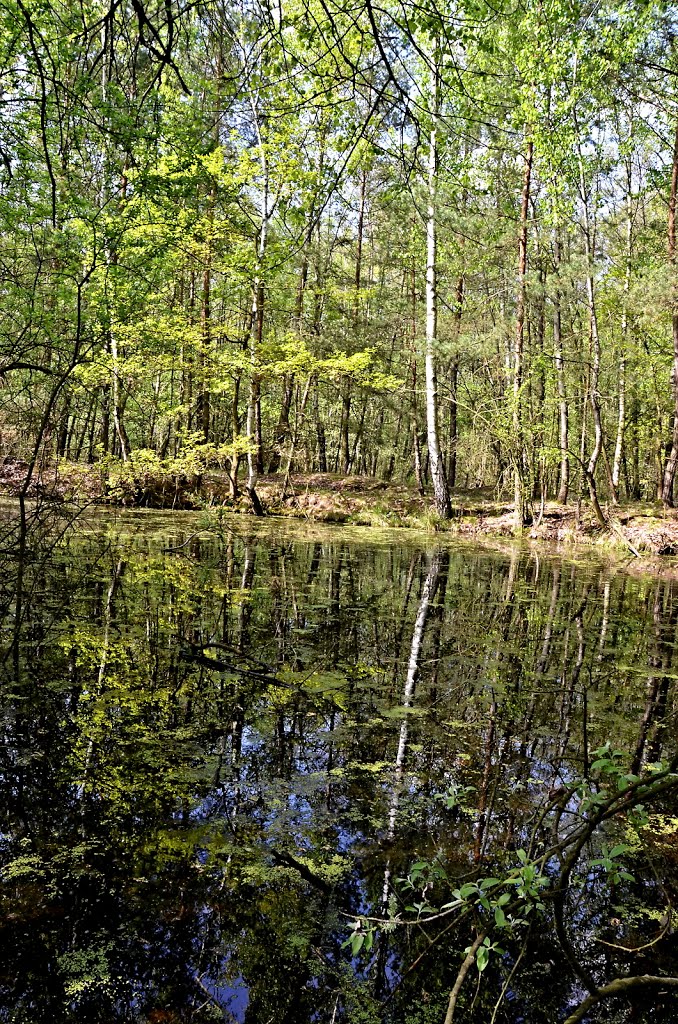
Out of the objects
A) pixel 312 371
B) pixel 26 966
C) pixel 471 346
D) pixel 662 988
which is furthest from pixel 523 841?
pixel 312 371

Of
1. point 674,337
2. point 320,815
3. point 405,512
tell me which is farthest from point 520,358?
point 320,815

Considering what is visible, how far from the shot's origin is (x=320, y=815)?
250 centimetres

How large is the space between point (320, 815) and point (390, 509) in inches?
564

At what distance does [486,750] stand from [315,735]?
90 centimetres

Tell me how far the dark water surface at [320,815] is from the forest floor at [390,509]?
28.4 feet

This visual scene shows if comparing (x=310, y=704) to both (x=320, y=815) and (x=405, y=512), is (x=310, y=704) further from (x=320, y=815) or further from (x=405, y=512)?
(x=405, y=512)

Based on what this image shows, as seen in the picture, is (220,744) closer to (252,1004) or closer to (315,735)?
(315,735)

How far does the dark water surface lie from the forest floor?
8654 millimetres

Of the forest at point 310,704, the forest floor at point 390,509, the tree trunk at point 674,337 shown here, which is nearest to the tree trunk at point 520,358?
the forest floor at point 390,509

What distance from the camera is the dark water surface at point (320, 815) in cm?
165

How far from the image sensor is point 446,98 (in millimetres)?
1838

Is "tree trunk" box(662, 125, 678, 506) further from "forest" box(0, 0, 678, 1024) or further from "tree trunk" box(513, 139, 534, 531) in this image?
"forest" box(0, 0, 678, 1024)

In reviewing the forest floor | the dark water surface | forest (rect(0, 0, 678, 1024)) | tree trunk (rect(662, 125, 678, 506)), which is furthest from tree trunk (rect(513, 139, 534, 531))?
the dark water surface

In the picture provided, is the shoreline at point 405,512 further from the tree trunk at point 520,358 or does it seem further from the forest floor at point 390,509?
the tree trunk at point 520,358
